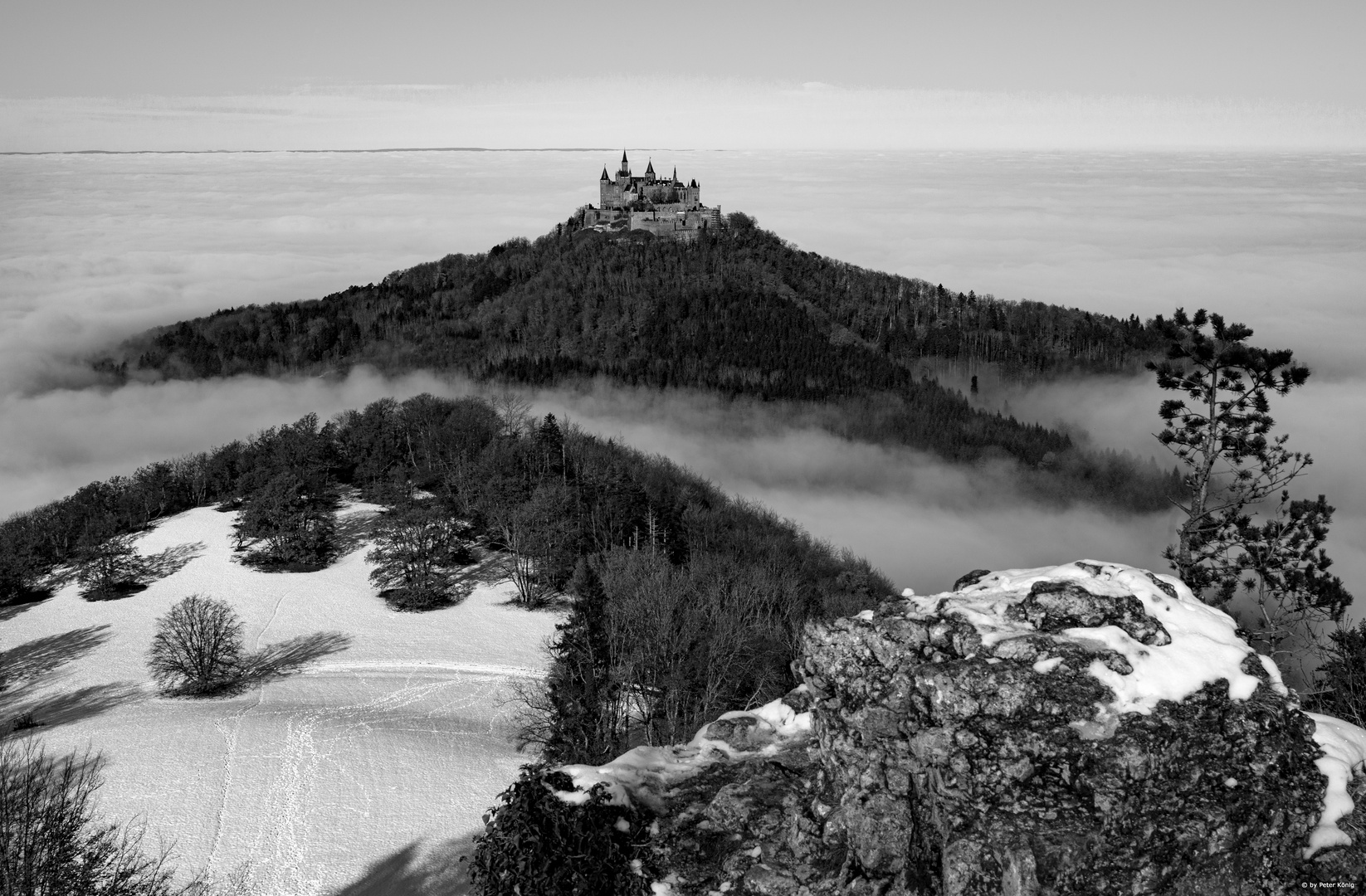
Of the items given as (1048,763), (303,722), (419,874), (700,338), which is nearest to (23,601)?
(303,722)

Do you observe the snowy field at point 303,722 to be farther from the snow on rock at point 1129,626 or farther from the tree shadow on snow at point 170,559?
the snow on rock at point 1129,626

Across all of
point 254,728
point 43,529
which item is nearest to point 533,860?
point 254,728

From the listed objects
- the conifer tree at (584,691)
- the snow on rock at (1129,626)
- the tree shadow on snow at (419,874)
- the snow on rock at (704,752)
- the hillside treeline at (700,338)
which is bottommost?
the hillside treeline at (700,338)

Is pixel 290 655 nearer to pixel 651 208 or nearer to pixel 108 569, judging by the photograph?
pixel 108 569

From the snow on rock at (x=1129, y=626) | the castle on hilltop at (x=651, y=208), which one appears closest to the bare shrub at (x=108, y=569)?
the snow on rock at (x=1129, y=626)

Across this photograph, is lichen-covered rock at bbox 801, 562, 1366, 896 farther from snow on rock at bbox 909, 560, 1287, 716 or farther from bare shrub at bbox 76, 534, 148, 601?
bare shrub at bbox 76, 534, 148, 601

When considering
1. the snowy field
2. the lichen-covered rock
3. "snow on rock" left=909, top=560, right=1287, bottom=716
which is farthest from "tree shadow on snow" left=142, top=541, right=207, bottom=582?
"snow on rock" left=909, top=560, right=1287, bottom=716
